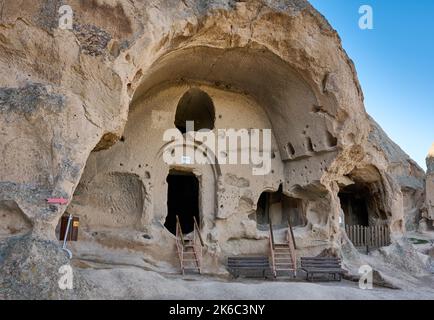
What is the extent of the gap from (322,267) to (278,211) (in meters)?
2.70

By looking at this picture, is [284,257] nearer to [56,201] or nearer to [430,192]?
[56,201]

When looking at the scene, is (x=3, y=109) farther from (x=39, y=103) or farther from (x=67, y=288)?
(x=67, y=288)

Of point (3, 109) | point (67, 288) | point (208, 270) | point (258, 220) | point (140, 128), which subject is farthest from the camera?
point (258, 220)

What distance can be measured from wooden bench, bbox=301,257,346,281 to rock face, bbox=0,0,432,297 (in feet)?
2.59

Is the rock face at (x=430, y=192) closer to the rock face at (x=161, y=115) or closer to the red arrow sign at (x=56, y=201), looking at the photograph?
the rock face at (x=161, y=115)

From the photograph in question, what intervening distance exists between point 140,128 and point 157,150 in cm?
61

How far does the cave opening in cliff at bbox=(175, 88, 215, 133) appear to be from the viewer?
10.5 metres

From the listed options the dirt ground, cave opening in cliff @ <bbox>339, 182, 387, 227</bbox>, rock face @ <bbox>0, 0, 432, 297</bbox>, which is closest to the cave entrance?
rock face @ <bbox>0, 0, 432, 297</bbox>

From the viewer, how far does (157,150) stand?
9.43 meters

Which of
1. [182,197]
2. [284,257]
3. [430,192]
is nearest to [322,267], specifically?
[284,257]

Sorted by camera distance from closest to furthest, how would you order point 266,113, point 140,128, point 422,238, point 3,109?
1. point 3,109
2. point 140,128
3. point 266,113
4. point 422,238

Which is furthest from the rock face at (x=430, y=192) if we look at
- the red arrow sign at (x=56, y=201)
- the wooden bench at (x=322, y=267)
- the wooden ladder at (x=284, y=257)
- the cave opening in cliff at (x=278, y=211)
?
the red arrow sign at (x=56, y=201)

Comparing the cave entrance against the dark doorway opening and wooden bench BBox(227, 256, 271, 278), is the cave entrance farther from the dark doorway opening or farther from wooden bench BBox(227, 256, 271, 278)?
the dark doorway opening

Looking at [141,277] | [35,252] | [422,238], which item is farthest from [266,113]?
[422,238]
